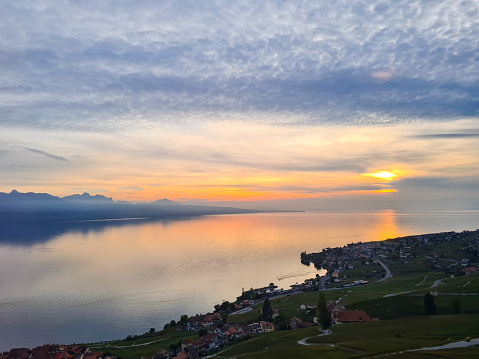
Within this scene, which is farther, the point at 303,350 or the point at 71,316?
the point at 71,316

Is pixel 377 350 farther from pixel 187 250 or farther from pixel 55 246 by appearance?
pixel 55 246

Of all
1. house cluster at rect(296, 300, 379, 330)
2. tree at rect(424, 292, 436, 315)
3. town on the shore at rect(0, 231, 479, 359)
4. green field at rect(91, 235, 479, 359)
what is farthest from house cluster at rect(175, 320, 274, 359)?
tree at rect(424, 292, 436, 315)

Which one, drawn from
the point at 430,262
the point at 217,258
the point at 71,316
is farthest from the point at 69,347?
the point at 430,262

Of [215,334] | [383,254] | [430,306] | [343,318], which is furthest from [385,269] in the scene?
[215,334]

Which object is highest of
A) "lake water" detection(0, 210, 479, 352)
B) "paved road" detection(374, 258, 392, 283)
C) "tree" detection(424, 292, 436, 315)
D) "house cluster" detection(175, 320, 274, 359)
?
"tree" detection(424, 292, 436, 315)

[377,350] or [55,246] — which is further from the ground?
[377,350]

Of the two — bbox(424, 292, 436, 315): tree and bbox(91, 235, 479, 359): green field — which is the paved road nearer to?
bbox(91, 235, 479, 359): green field

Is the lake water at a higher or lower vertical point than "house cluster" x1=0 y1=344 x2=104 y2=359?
lower

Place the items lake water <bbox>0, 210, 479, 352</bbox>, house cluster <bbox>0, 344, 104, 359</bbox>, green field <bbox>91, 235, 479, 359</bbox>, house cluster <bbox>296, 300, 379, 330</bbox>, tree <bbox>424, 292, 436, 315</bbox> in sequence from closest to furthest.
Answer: green field <bbox>91, 235, 479, 359</bbox> < house cluster <bbox>0, 344, 104, 359</bbox> < tree <bbox>424, 292, 436, 315</bbox> < house cluster <bbox>296, 300, 379, 330</bbox> < lake water <bbox>0, 210, 479, 352</bbox>
